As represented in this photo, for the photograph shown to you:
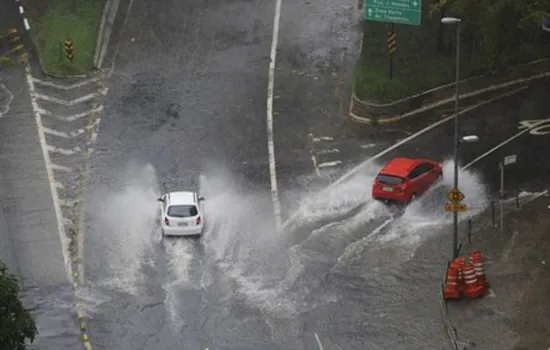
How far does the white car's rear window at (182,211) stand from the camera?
188 feet

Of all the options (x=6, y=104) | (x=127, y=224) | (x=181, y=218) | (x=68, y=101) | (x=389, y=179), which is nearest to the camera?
(x=181, y=218)

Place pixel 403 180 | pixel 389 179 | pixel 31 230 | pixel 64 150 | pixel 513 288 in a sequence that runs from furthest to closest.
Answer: pixel 64 150 → pixel 389 179 → pixel 403 180 → pixel 31 230 → pixel 513 288

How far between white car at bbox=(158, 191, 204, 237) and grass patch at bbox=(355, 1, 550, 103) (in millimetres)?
14411

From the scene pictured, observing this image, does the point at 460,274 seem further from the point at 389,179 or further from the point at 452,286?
the point at 389,179

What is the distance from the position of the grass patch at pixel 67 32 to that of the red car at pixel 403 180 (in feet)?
65.6

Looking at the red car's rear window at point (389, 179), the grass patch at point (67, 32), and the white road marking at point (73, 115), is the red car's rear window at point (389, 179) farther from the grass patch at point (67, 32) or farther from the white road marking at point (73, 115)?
the grass patch at point (67, 32)

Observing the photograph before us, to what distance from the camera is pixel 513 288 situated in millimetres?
53000

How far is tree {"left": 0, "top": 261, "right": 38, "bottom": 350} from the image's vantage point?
43.7 m

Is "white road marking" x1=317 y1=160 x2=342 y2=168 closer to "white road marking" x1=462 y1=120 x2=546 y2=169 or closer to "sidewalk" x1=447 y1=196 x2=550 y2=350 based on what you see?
"white road marking" x1=462 y1=120 x2=546 y2=169

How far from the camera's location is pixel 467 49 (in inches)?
2879

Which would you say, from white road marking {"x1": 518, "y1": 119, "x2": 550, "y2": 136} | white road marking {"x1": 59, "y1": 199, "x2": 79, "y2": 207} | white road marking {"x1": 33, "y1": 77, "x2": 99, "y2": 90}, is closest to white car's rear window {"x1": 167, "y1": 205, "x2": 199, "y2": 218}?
white road marking {"x1": 59, "y1": 199, "x2": 79, "y2": 207}

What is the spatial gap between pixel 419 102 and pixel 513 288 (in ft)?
57.9

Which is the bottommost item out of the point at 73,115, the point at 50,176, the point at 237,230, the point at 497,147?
the point at 237,230

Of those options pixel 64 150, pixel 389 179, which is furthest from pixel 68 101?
pixel 389 179
